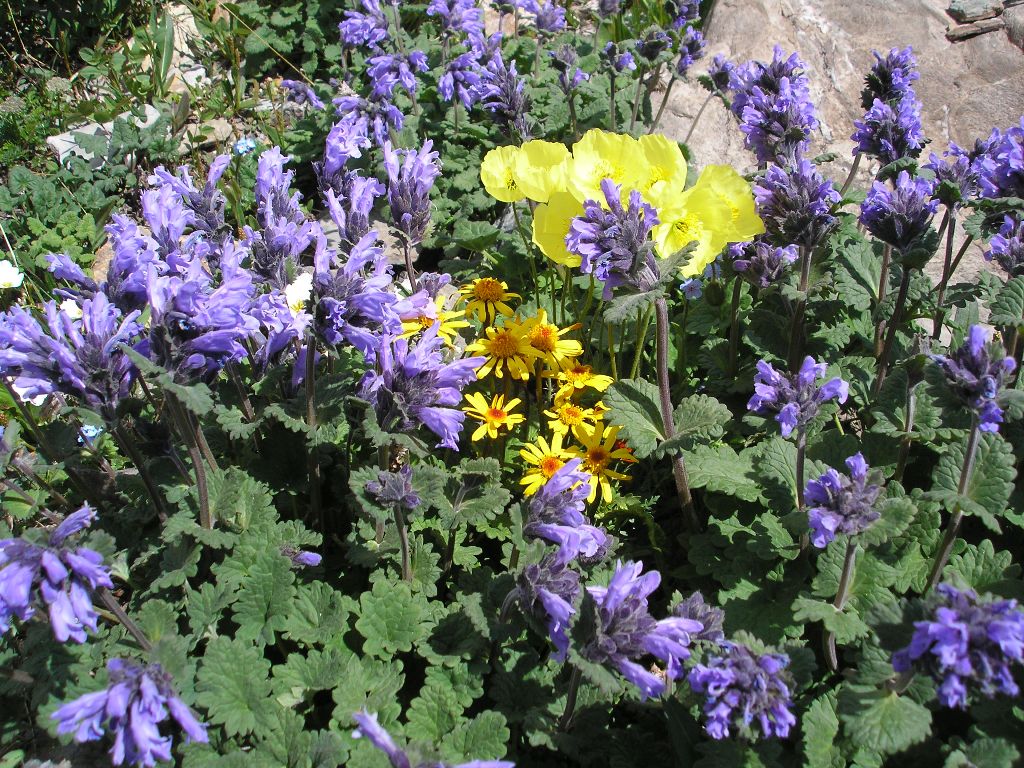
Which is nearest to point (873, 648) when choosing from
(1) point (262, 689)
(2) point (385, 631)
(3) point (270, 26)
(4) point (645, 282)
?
(4) point (645, 282)

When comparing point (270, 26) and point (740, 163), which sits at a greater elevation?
point (740, 163)

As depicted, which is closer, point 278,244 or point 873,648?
point 873,648

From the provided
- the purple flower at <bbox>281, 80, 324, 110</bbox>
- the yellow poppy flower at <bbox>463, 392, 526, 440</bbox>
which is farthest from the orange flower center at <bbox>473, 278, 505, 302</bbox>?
the purple flower at <bbox>281, 80, 324, 110</bbox>

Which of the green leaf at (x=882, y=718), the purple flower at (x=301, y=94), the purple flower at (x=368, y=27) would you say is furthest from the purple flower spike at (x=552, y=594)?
the purple flower at (x=301, y=94)

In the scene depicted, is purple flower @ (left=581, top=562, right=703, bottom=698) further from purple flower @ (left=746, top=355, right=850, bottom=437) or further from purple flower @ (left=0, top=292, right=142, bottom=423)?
purple flower @ (left=0, top=292, right=142, bottom=423)

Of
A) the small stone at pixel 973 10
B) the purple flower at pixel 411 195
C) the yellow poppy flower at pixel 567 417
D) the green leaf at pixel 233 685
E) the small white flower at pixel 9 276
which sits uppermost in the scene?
the small stone at pixel 973 10

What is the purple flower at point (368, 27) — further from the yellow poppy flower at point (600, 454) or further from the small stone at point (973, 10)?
the small stone at point (973, 10)

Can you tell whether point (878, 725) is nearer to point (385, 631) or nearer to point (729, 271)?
point (385, 631)
